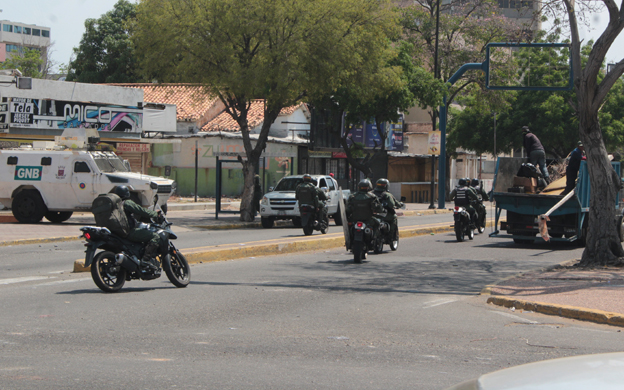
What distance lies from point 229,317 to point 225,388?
9.93ft

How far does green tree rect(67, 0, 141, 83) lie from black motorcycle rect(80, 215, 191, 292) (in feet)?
151

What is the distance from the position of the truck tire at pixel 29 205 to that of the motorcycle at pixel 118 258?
43.8ft

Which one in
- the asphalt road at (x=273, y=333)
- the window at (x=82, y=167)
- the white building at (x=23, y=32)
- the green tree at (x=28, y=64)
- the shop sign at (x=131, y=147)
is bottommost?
the asphalt road at (x=273, y=333)

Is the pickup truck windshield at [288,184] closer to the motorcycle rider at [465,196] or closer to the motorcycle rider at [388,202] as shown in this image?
the motorcycle rider at [465,196]

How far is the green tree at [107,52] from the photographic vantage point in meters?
53.5

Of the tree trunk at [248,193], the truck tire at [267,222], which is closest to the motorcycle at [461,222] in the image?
the truck tire at [267,222]

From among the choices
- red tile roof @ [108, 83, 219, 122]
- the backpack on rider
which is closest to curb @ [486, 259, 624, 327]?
the backpack on rider

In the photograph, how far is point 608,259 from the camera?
12531mm

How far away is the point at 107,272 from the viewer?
9711 mm

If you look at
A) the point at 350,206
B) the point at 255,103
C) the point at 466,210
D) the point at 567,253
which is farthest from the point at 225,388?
the point at 255,103

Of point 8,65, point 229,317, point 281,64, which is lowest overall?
point 229,317

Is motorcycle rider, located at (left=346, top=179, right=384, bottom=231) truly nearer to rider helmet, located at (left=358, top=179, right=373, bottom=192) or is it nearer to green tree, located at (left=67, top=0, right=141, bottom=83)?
rider helmet, located at (left=358, top=179, right=373, bottom=192)

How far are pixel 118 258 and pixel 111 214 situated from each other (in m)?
0.62

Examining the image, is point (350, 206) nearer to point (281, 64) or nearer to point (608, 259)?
point (608, 259)
